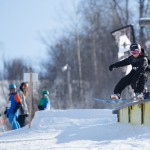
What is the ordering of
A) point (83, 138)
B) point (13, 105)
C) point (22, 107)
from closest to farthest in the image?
point (83, 138)
point (13, 105)
point (22, 107)

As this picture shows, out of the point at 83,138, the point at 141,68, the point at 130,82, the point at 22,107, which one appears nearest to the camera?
the point at 83,138

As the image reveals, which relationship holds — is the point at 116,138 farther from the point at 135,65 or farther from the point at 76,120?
the point at 76,120

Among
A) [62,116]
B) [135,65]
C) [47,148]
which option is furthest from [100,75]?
Answer: [47,148]

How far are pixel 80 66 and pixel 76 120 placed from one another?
104 feet

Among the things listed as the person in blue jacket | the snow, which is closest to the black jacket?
the snow

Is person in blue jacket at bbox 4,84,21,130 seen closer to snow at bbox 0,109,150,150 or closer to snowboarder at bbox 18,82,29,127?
snowboarder at bbox 18,82,29,127

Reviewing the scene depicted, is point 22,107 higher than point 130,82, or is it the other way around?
point 130,82

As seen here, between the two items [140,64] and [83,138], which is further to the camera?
[140,64]

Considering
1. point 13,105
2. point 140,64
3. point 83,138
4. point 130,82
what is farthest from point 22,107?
point 83,138

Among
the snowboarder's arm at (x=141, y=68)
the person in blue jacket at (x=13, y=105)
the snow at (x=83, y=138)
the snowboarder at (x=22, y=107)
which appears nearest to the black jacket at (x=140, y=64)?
the snowboarder's arm at (x=141, y=68)

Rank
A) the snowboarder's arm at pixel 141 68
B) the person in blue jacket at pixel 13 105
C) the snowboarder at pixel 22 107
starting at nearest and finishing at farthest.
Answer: the snowboarder's arm at pixel 141 68
the person in blue jacket at pixel 13 105
the snowboarder at pixel 22 107

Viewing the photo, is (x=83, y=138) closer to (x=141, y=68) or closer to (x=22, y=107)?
(x=141, y=68)

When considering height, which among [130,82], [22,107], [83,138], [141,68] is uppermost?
[141,68]

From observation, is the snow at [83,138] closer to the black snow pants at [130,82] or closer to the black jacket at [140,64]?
the black snow pants at [130,82]
